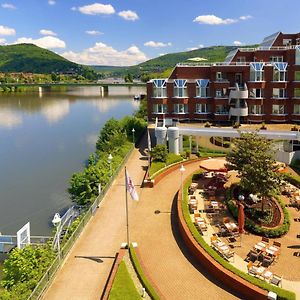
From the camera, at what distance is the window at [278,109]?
163ft

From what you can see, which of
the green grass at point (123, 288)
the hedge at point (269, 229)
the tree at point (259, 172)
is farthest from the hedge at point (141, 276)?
the tree at point (259, 172)

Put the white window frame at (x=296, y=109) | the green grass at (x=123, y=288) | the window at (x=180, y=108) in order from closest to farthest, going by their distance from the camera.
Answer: the green grass at (x=123, y=288), the white window frame at (x=296, y=109), the window at (x=180, y=108)

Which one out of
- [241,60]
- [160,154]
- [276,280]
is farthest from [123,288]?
[241,60]

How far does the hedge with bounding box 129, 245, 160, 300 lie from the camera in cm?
1838

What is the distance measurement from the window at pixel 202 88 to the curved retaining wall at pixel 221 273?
103 feet

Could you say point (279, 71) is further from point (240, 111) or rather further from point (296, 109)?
point (240, 111)

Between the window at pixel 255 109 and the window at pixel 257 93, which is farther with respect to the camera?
the window at pixel 255 109

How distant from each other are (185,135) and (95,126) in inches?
1718

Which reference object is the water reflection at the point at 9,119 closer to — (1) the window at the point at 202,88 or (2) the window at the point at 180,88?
(2) the window at the point at 180,88

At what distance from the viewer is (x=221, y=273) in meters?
19.9

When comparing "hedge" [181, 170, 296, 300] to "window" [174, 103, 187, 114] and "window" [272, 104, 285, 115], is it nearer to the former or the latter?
"window" [174, 103, 187, 114]

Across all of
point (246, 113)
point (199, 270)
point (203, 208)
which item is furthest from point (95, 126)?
point (199, 270)

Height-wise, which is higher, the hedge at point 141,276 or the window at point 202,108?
the window at point 202,108

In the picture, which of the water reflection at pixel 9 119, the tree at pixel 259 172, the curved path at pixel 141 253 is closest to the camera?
the curved path at pixel 141 253
